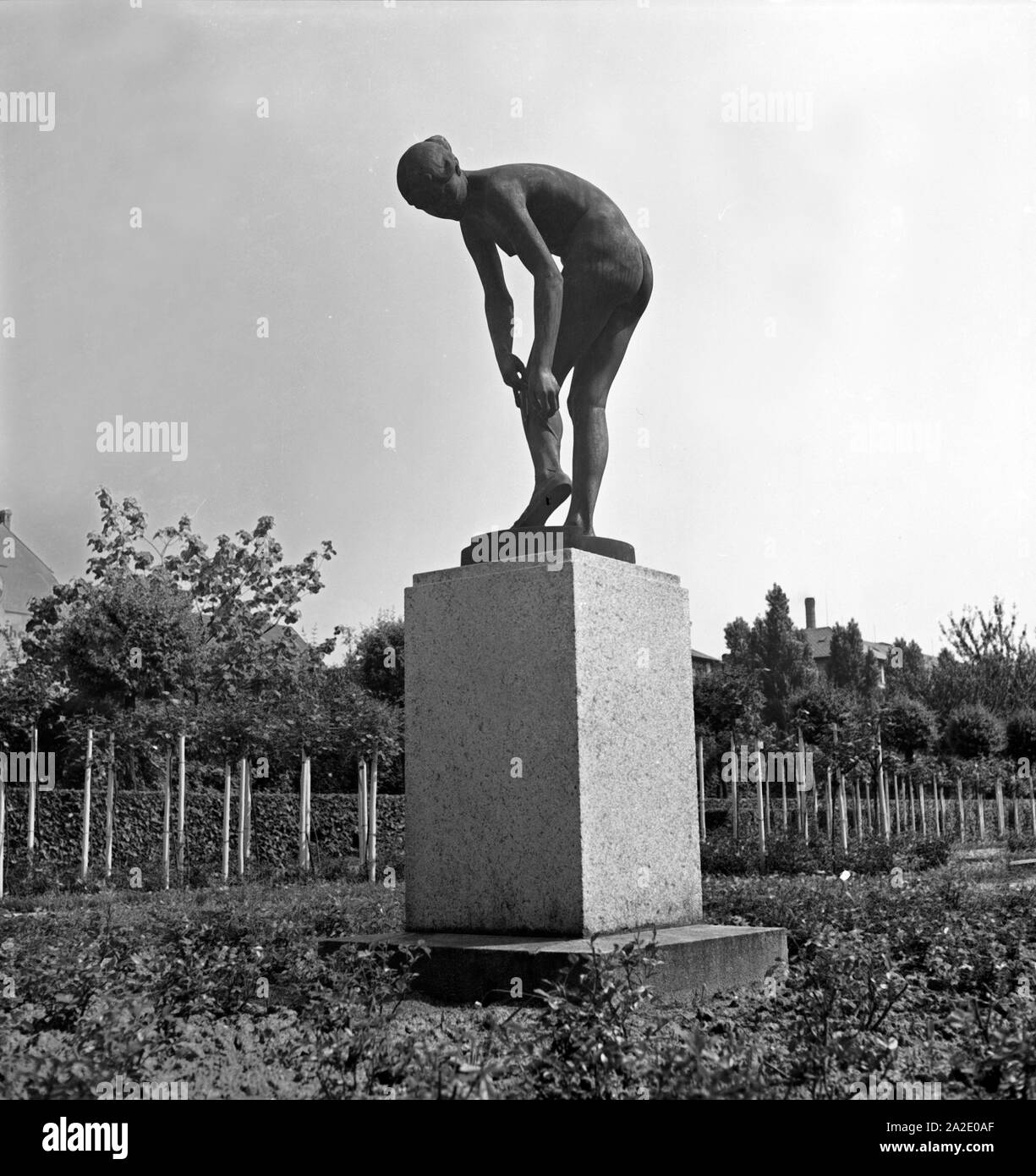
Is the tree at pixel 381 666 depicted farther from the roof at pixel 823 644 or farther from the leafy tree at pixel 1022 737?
the roof at pixel 823 644

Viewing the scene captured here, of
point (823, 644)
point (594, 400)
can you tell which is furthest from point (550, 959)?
point (823, 644)

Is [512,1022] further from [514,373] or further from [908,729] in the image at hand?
[908,729]

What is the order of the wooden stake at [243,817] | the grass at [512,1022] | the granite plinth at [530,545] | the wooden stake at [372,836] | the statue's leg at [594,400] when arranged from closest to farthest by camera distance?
the grass at [512,1022], the granite plinth at [530,545], the statue's leg at [594,400], the wooden stake at [243,817], the wooden stake at [372,836]

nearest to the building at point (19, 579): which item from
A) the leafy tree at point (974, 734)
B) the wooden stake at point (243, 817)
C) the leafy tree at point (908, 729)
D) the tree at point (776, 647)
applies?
the wooden stake at point (243, 817)

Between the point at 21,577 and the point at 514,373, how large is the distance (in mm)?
35131

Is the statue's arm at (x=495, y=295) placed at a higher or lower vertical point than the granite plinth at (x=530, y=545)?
higher

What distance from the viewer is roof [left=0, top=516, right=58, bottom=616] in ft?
118

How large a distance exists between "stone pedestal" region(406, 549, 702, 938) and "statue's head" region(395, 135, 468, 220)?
188cm

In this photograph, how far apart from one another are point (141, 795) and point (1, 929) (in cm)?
1009

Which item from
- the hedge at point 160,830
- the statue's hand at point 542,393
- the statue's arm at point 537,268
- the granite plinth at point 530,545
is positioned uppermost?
the statue's arm at point 537,268

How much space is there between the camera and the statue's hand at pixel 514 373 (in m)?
5.91

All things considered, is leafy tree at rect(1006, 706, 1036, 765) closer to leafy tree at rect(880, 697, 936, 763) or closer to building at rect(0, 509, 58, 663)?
leafy tree at rect(880, 697, 936, 763)

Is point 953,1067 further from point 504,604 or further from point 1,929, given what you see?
point 1,929
